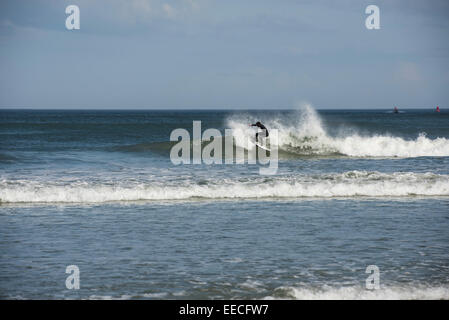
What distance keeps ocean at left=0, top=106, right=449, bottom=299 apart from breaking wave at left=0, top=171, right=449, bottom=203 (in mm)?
48

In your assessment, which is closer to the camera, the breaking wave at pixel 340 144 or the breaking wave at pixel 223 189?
the breaking wave at pixel 223 189

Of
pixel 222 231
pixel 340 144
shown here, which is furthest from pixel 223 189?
pixel 340 144

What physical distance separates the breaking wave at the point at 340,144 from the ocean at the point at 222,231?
16.8 feet

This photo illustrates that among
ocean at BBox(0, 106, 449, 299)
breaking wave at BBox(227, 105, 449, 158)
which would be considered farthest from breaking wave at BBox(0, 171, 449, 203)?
breaking wave at BBox(227, 105, 449, 158)

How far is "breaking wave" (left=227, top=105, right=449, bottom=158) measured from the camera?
27609 mm

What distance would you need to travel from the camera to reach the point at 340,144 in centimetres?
2869

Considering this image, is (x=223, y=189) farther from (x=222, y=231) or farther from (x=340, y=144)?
(x=340, y=144)

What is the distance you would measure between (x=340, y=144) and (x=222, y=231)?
19.0 meters

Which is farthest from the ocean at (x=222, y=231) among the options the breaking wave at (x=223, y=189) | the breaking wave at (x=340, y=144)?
the breaking wave at (x=340, y=144)

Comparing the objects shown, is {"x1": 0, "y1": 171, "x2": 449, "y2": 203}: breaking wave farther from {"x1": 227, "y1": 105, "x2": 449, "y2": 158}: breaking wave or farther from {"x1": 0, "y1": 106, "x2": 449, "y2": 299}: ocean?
{"x1": 227, "y1": 105, "x2": 449, "y2": 158}: breaking wave

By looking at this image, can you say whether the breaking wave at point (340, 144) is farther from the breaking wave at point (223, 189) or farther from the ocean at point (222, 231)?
the breaking wave at point (223, 189)

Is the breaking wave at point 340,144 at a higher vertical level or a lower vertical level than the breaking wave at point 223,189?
higher

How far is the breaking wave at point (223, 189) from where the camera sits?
1542cm

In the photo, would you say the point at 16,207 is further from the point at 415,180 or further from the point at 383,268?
the point at 415,180
